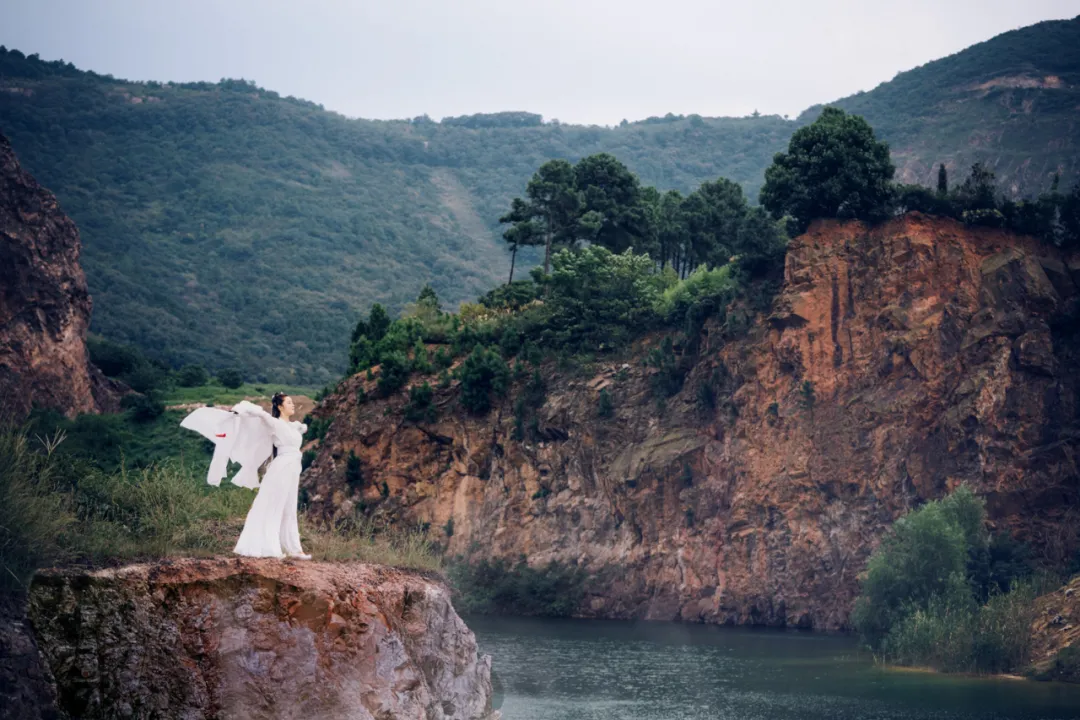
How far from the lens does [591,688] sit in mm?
33219

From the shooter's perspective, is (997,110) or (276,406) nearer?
(276,406)

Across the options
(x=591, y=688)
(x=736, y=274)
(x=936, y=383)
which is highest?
(x=736, y=274)

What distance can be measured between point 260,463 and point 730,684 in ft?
67.3

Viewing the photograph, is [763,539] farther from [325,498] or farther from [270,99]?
[270,99]

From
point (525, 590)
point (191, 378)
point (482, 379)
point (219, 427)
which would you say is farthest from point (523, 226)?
point (219, 427)

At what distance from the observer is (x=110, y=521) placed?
56.2 ft

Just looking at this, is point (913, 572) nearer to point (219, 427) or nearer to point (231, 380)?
point (219, 427)

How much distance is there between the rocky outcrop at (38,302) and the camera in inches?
2469

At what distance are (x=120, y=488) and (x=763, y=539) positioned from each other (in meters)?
34.8

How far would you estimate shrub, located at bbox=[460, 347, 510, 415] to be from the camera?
57.5 metres

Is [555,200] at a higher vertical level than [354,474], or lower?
higher

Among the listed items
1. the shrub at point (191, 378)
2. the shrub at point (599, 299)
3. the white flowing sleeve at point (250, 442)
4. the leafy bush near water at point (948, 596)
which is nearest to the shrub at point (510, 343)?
the shrub at point (599, 299)

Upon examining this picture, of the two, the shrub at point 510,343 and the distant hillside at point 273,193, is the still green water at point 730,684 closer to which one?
the shrub at point 510,343

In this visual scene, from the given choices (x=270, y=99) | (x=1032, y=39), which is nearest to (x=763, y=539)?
(x=1032, y=39)
